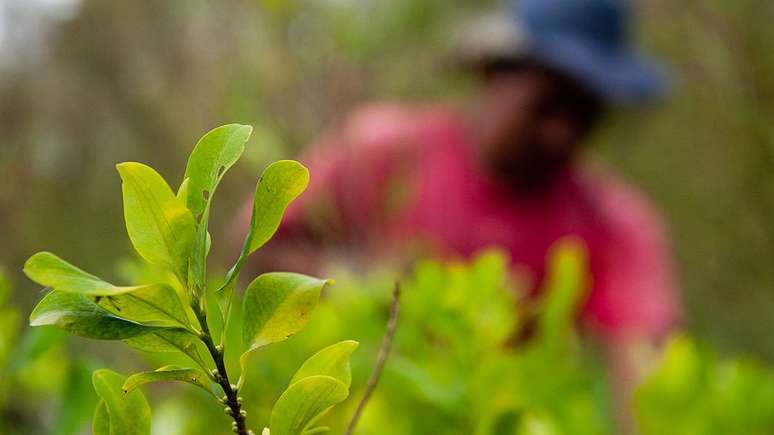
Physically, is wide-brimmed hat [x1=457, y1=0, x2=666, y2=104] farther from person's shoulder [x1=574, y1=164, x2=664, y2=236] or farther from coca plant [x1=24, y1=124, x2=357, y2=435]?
coca plant [x1=24, y1=124, x2=357, y2=435]

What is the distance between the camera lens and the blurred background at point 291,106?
79.8 inches

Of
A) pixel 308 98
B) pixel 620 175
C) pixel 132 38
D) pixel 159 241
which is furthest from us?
pixel 620 175

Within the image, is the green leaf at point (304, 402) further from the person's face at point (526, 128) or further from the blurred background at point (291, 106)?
the person's face at point (526, 128)

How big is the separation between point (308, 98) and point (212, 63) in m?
1.86

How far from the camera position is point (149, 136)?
12.3 feet

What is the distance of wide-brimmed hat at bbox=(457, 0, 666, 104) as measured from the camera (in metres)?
2.27

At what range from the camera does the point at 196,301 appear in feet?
0.98

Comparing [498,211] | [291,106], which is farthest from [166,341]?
[498,211]

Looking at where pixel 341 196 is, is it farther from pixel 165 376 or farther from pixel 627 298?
pixel 165 376

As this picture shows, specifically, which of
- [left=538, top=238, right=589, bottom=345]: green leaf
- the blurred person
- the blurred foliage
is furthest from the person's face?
[left=538, top=238, right=589, bottom=345]: green leaf

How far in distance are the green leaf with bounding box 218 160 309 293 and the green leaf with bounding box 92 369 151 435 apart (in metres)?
0.06

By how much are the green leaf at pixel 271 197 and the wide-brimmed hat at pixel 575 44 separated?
2.03 m

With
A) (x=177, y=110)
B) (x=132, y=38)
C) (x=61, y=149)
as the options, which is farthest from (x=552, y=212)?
(x=132, y=38)

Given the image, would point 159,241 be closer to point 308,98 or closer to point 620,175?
point 308,98
